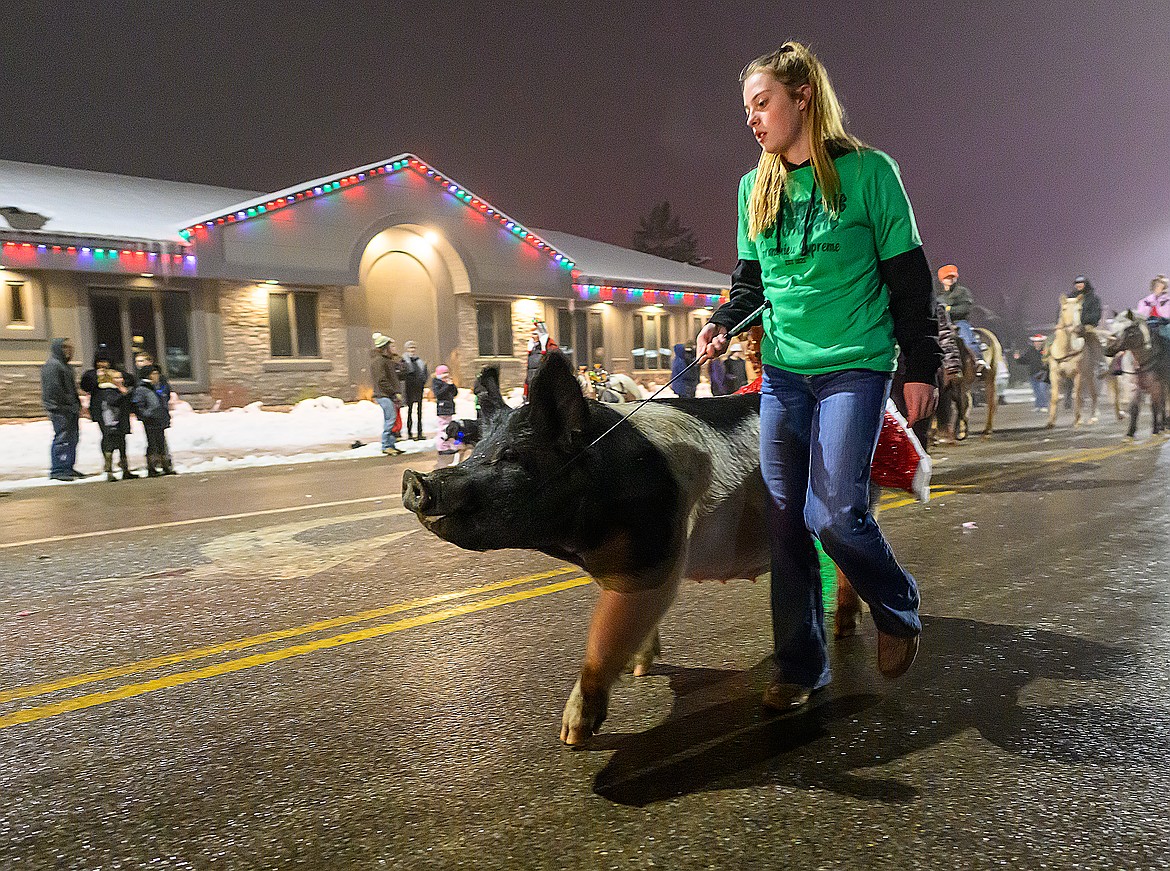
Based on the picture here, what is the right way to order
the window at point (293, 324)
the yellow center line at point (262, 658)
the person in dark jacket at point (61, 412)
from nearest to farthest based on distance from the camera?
the yellow center line at point (262, 658) < the person in dark jacket at point (61, 412) < the window at point (293, 324)

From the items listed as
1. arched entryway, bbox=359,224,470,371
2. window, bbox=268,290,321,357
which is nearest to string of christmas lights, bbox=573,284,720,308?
arched entryway, bbox=359,224,470,371

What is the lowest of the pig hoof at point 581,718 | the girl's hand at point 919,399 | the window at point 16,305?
the pig hoof at point 581,718

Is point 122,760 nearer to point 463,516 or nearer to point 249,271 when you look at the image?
point 463,516

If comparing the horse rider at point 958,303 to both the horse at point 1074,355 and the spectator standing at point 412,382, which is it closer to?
the horse at point 1074,355

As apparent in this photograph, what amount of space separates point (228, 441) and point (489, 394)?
1434cm

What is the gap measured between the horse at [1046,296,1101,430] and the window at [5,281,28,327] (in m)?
21.4

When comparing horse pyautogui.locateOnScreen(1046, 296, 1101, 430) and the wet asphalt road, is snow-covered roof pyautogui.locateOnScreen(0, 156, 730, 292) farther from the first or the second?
the wet asphalt road

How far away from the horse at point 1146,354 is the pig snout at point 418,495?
14.2 meters

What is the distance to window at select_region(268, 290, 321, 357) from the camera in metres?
21.4

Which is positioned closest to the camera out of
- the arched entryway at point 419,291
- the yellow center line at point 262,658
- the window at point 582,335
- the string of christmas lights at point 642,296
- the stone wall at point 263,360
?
the yellow center line at point 262,658

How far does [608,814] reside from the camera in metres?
2.23

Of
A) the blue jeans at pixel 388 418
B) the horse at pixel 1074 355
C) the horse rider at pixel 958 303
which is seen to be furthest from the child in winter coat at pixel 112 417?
the horse at pixel 1074 355

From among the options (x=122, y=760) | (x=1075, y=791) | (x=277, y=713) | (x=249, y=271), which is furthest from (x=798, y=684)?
(x=249, y=271)

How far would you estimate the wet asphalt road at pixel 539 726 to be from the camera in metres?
2.12
